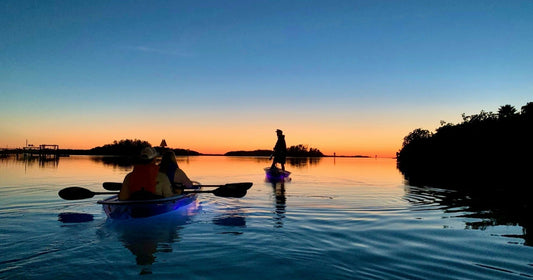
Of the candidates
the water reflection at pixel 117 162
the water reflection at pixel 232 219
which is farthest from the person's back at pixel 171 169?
the water reflection at pixel 117 162

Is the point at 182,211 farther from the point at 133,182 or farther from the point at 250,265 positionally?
the point at 250,265

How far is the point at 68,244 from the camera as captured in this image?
597 cm

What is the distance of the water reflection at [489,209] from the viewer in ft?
27.9

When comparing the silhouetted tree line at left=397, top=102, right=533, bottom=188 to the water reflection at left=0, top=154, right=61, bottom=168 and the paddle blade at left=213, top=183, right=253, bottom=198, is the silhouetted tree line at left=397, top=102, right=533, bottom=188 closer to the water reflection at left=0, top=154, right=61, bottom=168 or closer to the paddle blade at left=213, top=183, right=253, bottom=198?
the paddle blade at left=213, top=183, right=253, bottom=198

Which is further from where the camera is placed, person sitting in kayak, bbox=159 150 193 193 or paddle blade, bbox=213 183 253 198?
person sitting in kayak, bbox=159 150 193 193

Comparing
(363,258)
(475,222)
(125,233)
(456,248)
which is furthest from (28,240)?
(475,222)

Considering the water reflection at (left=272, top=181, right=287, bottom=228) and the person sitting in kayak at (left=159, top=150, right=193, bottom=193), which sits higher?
the person sitting in kayak at (left=159, top=150, right=193, bottom=193)

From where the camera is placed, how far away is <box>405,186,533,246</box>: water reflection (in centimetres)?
850

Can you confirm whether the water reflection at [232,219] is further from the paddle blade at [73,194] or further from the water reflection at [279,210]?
the paddle blade at [73,194]

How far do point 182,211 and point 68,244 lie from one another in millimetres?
3742

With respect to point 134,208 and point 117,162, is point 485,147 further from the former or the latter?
point 117,162

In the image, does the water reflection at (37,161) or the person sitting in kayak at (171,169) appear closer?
the person sitting in kayak at (171,169)

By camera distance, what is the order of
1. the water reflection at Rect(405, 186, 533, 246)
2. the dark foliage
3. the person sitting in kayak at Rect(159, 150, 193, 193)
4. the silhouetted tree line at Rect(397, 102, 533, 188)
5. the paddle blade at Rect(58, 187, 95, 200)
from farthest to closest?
the dark foliage < the silhouetted tree line at Rect(397, 102, 533, 188) < the person sitting in kayak at Rect(159, 150, 193, 193) < the paddle blade at Rect(58, 187, 95, 200) < the water reflection at Rect(405, 186, 533, 246)

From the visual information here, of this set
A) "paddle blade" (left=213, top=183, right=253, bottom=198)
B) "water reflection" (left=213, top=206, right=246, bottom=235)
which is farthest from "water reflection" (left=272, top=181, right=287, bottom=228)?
"paddle blade" (left=213, top=183, right=253, bottom=198)
